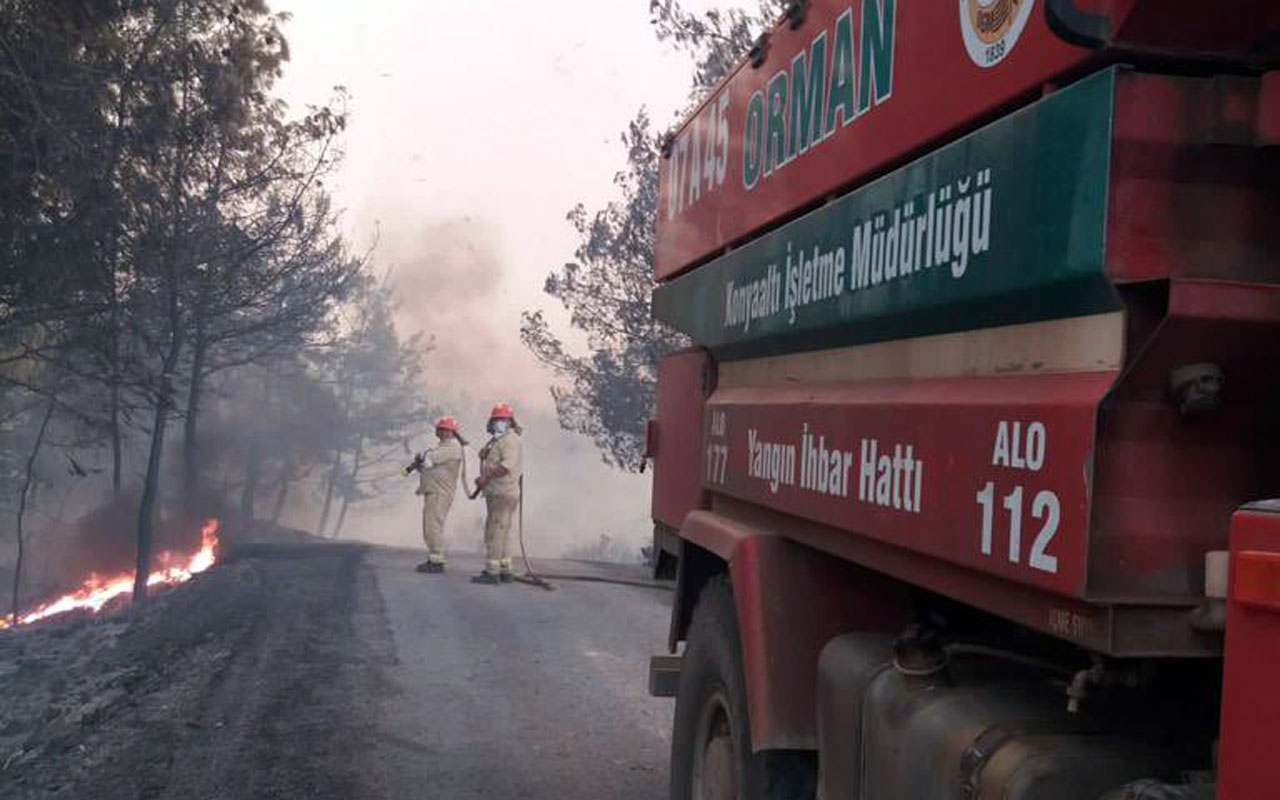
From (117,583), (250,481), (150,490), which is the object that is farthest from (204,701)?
(250,481)

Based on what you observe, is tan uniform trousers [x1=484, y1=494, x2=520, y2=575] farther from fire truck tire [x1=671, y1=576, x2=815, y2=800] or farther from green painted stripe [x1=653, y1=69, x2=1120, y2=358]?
green painted stripe [x1=653, y1=69, x2=1120, y2=358]

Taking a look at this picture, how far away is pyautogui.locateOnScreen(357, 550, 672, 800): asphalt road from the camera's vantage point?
6.51 metres

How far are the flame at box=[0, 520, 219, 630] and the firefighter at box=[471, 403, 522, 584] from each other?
7.03m

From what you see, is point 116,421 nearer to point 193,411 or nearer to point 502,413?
point 193,411

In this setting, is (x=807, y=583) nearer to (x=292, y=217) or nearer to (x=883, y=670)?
(x=883, y=670)

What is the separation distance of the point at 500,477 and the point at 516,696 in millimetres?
6681

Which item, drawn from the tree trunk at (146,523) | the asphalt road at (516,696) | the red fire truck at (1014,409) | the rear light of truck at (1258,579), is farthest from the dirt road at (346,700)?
the tree trunk at (146,523)

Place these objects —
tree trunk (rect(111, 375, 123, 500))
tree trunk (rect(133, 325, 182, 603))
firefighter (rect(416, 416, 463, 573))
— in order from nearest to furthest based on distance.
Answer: tree trunk (rect(111, 375, 123, 500)) → firefighter (rect(416, 416, 463, 573)) → tree trunk (rect(133, 325, 182, 603))

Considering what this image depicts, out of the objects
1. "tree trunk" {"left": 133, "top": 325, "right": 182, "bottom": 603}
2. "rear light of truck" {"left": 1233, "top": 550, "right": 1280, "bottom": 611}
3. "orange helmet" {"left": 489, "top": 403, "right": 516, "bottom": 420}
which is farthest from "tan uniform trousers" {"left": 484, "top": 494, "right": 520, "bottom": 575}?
"rear light of truck" {"left": 1233, "top": 550, "right": 1280, "bottom": 611}

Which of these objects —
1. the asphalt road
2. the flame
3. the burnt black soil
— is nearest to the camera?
the burnt black soil

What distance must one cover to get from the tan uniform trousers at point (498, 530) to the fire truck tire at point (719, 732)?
987cm

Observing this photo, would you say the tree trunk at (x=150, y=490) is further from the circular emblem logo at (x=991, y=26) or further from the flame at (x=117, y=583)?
the circular emblem logo at (x=991, y=26)

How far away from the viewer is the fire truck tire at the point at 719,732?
3.63m

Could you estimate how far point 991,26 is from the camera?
245 centimetres
